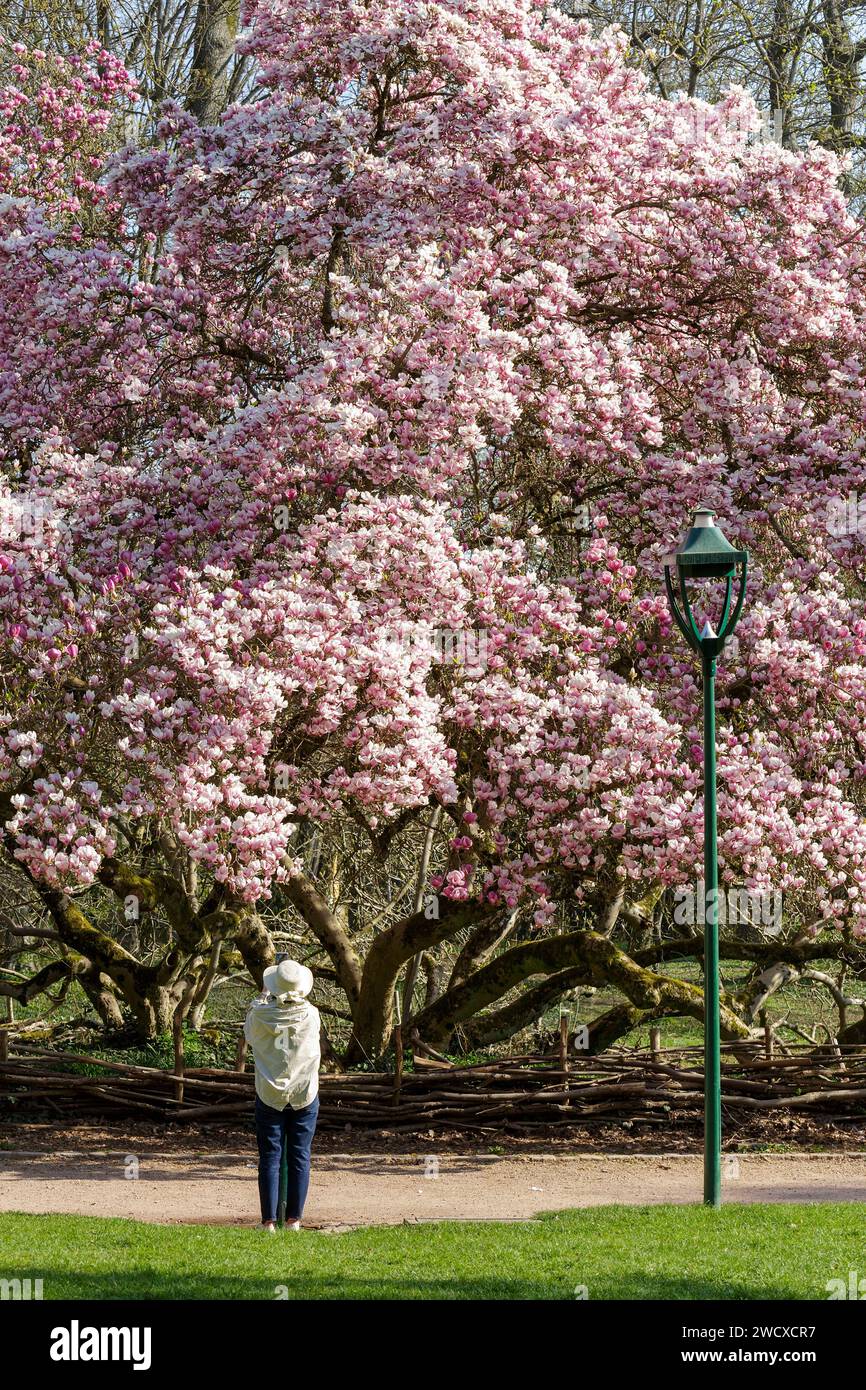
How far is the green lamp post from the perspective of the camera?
895 centimetres

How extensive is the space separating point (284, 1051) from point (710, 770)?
2.95 metres

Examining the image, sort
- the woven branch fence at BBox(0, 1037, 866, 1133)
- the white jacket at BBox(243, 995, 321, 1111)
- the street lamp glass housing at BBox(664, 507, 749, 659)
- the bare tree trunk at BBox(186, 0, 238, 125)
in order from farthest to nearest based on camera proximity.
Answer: the bare tree trunk at BBox(186, 0, 238, 125), the woven branch fence at BBox(0, 1037, 866, 1133), the street lamp glass housing at BBox(664, 507, 749, 659), the white jacket at BBox(243, 995, 321, 1111)

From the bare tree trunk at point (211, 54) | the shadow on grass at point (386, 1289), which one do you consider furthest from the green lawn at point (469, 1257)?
the bare tree trunk at point (211, 54)

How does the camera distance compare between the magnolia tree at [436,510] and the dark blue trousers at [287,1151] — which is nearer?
the dark blue trousers at [287,1151]

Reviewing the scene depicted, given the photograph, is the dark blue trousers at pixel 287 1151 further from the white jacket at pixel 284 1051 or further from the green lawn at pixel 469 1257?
the green lawn at pixel 469 1257

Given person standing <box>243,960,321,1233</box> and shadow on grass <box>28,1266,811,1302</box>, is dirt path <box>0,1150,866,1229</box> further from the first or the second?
shadow on grass <box>28,1266,811,1302</box>

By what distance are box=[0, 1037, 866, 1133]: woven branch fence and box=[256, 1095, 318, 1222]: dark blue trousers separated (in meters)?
3.10

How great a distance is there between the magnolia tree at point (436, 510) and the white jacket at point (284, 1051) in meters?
1.64

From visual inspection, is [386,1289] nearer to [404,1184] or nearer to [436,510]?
[404,1184]

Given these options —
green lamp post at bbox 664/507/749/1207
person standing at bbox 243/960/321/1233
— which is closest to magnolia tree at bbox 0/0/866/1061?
green lamp post at bbox 664/507/749/1207

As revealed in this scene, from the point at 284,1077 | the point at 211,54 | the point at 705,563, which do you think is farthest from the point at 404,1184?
the point at 211,54

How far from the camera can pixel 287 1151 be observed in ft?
28.1

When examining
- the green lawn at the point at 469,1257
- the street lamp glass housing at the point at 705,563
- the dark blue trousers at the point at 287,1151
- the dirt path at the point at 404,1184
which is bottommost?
the dirt path at the point at 404,1184

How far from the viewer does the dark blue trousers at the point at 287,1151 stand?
8.45m
